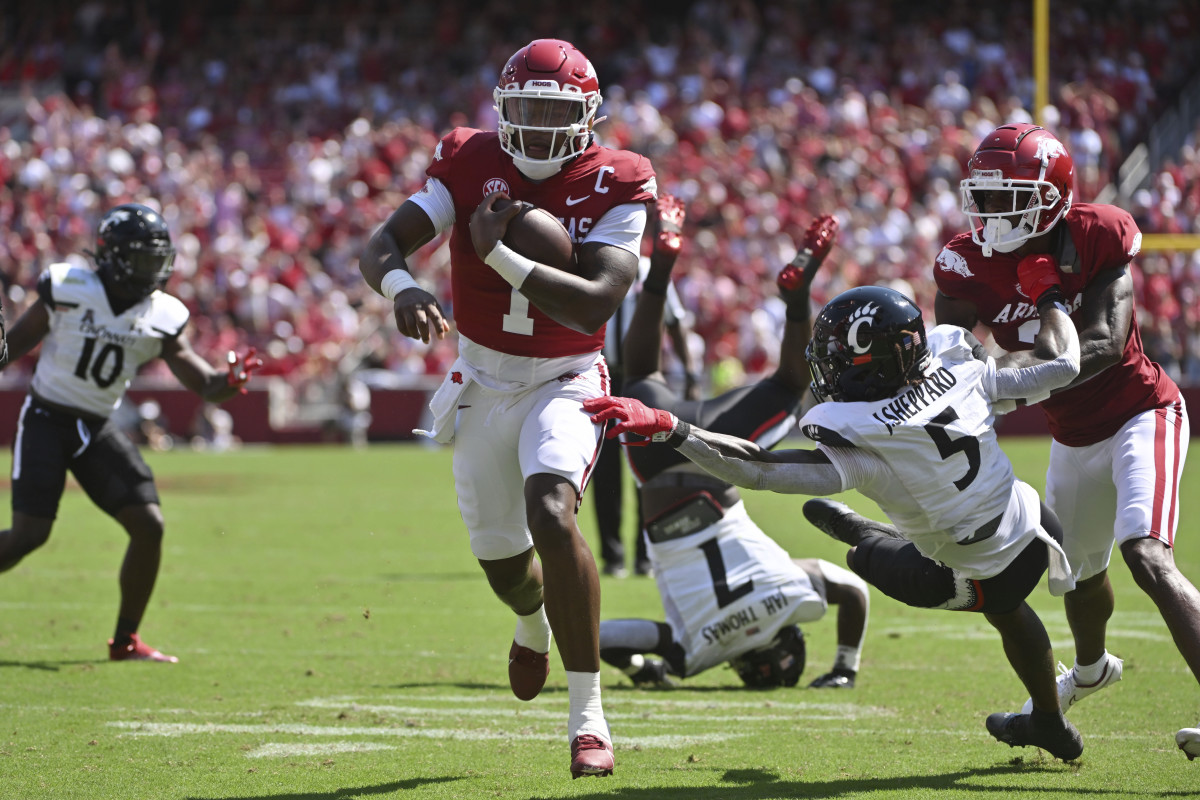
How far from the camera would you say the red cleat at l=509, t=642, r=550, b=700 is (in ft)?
14.7

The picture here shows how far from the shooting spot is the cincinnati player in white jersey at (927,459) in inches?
147

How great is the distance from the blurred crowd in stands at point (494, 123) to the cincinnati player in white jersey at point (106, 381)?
13.4 m

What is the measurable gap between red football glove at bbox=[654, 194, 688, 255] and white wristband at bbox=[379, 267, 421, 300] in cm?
202

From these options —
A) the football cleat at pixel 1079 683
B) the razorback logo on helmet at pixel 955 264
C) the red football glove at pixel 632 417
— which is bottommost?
the football cleat at pixel 1079 683

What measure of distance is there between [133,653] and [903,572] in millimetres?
3468

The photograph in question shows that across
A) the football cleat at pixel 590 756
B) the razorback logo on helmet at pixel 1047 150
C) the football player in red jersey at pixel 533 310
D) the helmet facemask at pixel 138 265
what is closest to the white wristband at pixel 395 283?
the football player in red jersey at pixel 533 310

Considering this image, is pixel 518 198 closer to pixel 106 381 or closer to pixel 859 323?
pixel 859 323

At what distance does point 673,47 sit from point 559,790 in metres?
22.0

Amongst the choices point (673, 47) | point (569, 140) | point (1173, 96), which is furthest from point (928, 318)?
point (569, 140)

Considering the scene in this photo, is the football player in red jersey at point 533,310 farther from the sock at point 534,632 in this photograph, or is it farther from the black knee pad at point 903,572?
the black knee pad at point 903,572

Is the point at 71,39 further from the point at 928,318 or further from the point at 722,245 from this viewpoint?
the point at 928,318

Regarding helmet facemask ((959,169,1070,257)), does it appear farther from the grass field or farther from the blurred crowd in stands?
the blurred crowd in stands

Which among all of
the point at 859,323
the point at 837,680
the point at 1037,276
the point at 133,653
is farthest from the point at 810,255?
the point at 133,653

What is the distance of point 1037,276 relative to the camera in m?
4.29
